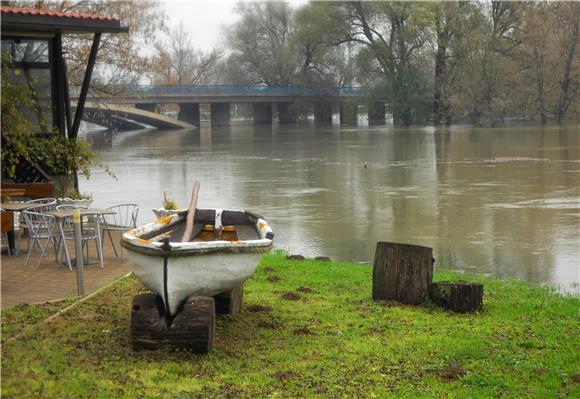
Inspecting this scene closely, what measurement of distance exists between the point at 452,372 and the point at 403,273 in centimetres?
290

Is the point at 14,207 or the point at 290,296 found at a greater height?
the point at 14,207

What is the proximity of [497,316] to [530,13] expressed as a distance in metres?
58.5

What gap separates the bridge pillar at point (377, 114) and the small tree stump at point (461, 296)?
72.2 m

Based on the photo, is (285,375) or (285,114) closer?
(285,375)

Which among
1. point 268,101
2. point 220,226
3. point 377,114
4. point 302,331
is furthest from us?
point 268,101

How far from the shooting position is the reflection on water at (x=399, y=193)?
1558 centimetres

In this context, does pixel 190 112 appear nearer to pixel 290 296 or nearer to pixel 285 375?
pixel 290 296

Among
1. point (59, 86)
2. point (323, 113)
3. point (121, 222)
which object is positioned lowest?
point (121, 222)

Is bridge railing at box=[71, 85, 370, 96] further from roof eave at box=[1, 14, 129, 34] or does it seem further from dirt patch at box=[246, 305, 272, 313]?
dirt patch at box=[246, 305, 272, 313]

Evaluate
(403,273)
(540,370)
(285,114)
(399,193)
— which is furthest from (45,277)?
(285,114)

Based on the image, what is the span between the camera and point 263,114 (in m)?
95.0

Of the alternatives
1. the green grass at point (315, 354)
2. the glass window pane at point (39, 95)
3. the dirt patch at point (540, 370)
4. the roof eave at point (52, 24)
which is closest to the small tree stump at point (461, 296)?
the green grass at point (315, 354)

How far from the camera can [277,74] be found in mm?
90688

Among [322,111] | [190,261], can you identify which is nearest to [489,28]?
[322,111]
